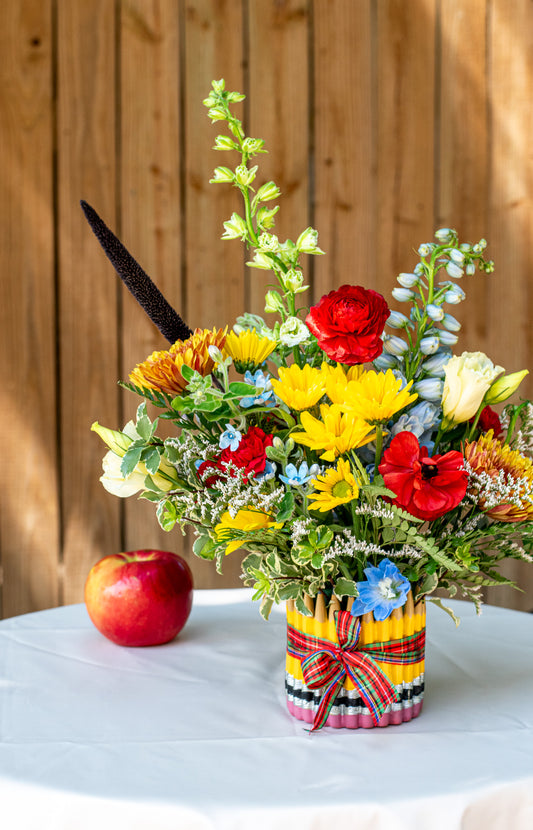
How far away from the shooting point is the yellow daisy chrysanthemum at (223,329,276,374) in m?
0.71

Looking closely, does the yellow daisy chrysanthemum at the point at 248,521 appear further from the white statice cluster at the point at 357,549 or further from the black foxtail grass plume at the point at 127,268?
the black foxtail grass plume at the point at 127,268

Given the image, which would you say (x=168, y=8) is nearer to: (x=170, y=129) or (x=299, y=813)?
(x=170, y=129)

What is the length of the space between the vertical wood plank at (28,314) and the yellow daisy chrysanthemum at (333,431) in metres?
1.25

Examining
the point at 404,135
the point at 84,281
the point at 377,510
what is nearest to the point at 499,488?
the point at 377,510

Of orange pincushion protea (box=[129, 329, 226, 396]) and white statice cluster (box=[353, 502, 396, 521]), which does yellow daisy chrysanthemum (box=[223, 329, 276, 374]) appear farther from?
white statice cluster (box=[353, 502, 396, 521])

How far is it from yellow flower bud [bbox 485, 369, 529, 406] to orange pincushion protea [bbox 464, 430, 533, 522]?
0.04m

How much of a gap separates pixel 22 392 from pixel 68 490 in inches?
10.0

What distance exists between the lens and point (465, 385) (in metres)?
0.66

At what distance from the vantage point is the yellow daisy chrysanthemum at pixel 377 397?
63 cm

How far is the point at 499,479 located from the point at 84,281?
132 cm

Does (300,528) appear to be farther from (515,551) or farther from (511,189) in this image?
(511,189)

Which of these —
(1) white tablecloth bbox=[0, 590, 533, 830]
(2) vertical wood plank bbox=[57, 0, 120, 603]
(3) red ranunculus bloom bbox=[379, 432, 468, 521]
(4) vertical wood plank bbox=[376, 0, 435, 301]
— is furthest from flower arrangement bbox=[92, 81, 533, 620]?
(4) vertical wood plank bbox=[376, 0, 435, 301]

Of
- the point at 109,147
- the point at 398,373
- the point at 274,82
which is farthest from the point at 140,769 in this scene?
the point at 274,82

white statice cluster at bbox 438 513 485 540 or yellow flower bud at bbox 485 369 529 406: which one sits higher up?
yellow flower bud at bbox 485 369 529 406
